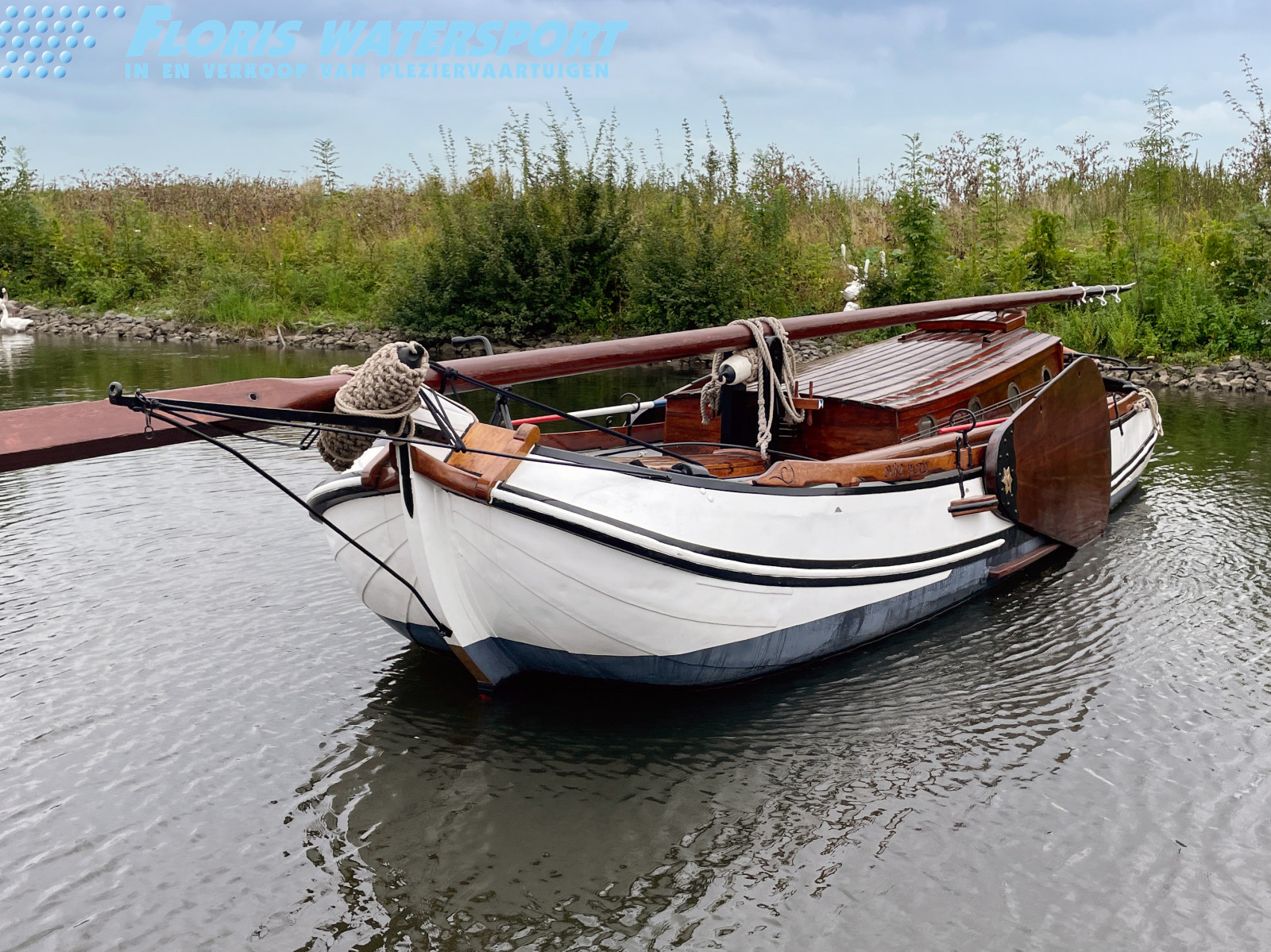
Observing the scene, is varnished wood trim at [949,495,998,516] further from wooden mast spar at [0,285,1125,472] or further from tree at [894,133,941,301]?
tree at [894,133,941,301]

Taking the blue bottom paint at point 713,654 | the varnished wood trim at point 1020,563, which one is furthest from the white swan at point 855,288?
the blue bottom paint at point 713,654

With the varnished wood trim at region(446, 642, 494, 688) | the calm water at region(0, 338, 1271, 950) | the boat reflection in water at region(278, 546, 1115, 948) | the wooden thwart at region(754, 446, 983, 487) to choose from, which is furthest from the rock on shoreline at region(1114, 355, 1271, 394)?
the varnished wood trim at region(446, 642, 494, 688)

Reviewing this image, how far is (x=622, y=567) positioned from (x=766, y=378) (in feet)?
6.02

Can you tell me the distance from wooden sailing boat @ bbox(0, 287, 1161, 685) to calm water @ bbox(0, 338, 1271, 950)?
0.39 metres

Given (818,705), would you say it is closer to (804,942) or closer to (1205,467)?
(804,942)

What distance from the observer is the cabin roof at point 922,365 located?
6152 mm

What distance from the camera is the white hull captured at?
13.5 feet

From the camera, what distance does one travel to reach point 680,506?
4293 mm

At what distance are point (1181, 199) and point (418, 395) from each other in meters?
18.1

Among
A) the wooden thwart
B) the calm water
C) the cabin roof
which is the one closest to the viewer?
the calm water

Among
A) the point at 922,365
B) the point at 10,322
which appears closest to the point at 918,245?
the point at 922,365

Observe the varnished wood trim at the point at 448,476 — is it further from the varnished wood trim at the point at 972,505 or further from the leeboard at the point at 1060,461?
the leeboard at the point at 1060,461

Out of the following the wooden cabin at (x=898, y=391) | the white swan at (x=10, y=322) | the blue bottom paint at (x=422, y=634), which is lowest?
the blue bottom paint at (x=422, y=634)

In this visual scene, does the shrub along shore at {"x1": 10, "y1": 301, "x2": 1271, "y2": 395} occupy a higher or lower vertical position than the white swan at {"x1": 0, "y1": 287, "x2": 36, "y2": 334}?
lower
